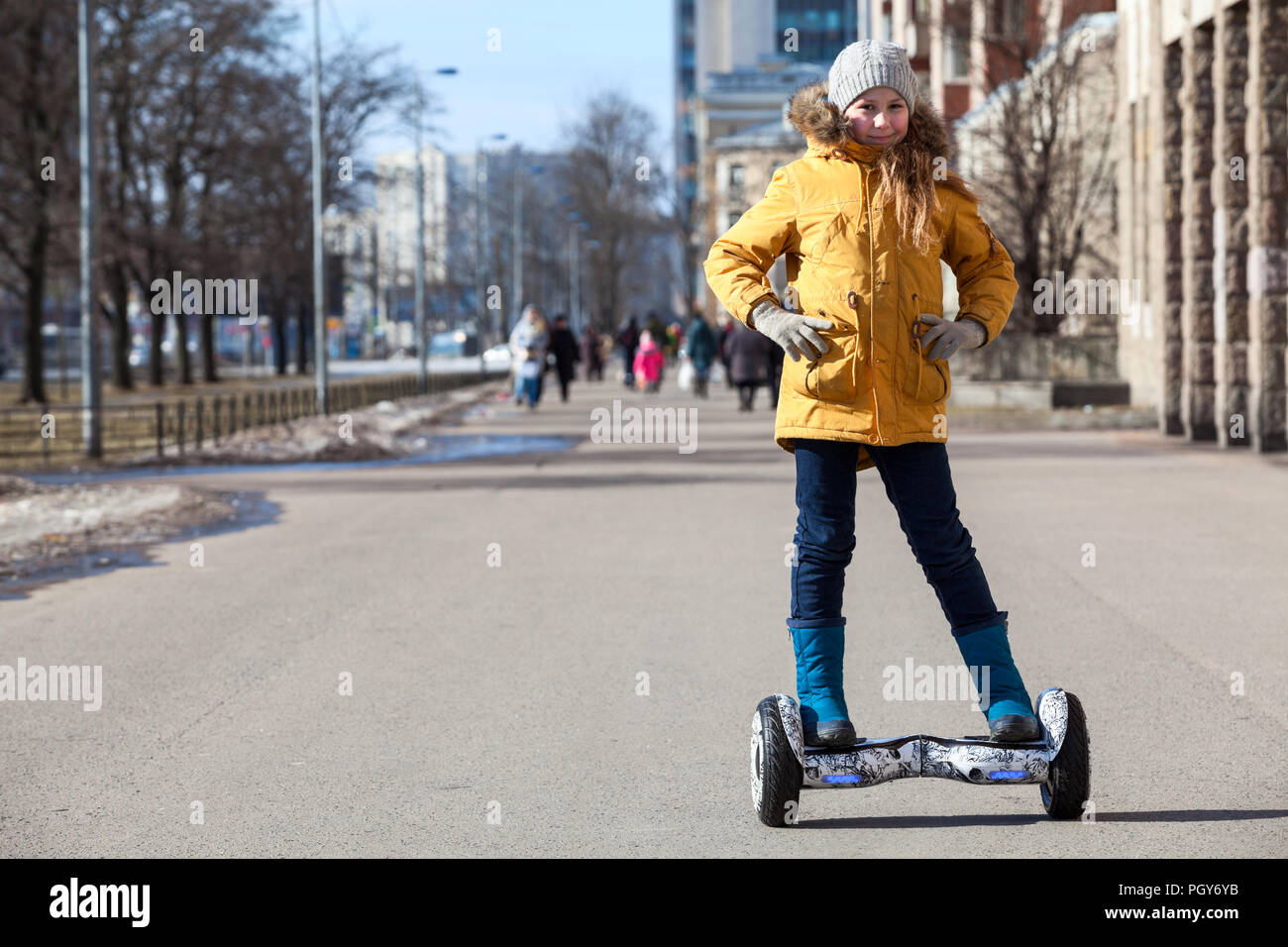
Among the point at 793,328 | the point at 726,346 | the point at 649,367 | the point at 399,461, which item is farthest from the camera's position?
the point at 649,367

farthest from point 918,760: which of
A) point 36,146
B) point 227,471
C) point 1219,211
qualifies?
point 36,146

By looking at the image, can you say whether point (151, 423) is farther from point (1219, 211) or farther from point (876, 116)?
point (876, 116)

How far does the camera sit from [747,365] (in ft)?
109

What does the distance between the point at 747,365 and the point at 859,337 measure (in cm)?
2825

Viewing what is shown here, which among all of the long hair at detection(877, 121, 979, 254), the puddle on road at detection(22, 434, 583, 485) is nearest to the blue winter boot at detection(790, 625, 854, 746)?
the long hair at detection(877, 121, 979, 254)

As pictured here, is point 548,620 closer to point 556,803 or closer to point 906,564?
point 906,564

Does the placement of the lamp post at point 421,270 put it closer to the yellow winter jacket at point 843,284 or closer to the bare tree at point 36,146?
the bare tree at point 36,146

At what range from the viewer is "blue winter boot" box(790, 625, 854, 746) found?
16.2 ft

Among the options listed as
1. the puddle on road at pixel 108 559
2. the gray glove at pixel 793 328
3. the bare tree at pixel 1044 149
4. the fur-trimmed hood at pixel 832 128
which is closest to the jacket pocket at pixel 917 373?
the gray glove at pixel 793 328

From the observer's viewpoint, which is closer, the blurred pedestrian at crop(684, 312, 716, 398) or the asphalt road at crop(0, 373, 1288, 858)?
the asphalt road at crop(0, 373, 1288, 858)

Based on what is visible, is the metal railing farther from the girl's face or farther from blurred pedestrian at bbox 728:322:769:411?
the girl's face

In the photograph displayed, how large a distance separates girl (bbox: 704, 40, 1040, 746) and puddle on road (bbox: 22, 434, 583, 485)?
15.1 m

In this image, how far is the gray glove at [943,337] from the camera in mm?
4910

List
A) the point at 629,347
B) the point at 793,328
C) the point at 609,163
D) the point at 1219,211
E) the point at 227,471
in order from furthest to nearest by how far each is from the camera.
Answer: the point at 609,163, the point at 629,347, the point at 1219,211, the point at 227,471, the point at 793,328
